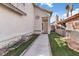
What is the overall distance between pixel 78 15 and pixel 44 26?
750cm

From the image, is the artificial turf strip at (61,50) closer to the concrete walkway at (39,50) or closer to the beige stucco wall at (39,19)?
the concrete walkway at (39,50)

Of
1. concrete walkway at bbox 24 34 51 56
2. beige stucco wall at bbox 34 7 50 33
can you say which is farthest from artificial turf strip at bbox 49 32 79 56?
beige stucco wall at bbox 34 7 50 33

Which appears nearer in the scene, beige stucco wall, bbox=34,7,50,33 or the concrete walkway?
the concrete walkway

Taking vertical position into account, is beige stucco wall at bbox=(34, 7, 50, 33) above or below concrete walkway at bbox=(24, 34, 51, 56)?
above

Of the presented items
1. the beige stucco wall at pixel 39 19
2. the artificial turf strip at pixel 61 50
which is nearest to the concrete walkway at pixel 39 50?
the artificial turf strip at pixel 61 50

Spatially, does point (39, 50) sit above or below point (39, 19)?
below

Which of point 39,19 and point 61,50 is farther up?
point 39,19

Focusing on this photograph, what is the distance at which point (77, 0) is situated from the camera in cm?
482

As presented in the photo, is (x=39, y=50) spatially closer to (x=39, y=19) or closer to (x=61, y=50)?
(x=61, y=50)

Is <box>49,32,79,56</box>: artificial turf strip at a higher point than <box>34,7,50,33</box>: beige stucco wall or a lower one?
lower

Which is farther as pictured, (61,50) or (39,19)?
(39,19)

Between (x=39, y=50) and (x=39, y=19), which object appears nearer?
(x=39, y=50)

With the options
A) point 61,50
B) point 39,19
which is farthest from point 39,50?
point 39,19

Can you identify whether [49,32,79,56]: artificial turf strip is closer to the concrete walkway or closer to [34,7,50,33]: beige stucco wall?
the concrete walkway
